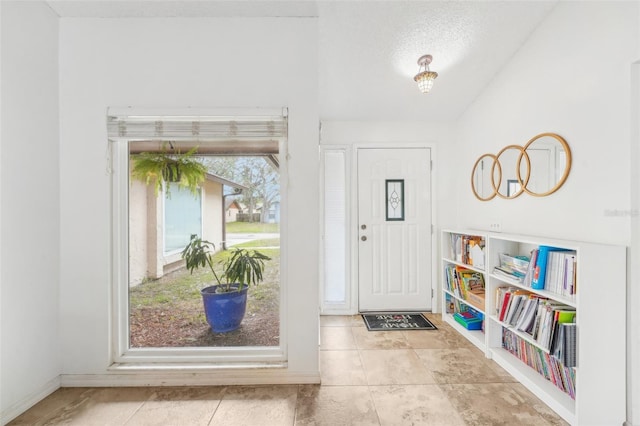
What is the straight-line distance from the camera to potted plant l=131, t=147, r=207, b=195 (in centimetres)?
218

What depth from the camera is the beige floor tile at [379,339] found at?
2562 millimetres

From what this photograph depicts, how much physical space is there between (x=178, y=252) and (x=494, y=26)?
9.40 feet

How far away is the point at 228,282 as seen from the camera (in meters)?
2.25

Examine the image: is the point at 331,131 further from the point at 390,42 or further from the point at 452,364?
the point at 452,364

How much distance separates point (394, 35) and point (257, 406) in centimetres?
271

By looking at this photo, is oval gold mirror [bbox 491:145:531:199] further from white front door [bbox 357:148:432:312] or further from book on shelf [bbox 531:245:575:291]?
white front door [bbox 357:148:432:312]

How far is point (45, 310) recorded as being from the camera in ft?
6.27

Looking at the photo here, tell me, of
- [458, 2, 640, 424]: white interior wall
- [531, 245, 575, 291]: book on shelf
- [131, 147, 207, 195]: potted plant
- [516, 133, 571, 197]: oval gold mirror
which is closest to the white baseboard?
[131, 147, 207, 195]: potted plant

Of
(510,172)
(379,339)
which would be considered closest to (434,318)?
(379,339)

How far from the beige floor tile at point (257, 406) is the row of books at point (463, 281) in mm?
1783

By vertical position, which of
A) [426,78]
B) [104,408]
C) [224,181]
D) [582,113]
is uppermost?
[426,78]

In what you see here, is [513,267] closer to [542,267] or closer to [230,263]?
[542,267]

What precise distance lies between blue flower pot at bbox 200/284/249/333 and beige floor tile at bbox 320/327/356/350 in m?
0.81

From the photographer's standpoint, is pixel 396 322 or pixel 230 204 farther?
pixel 396 322
